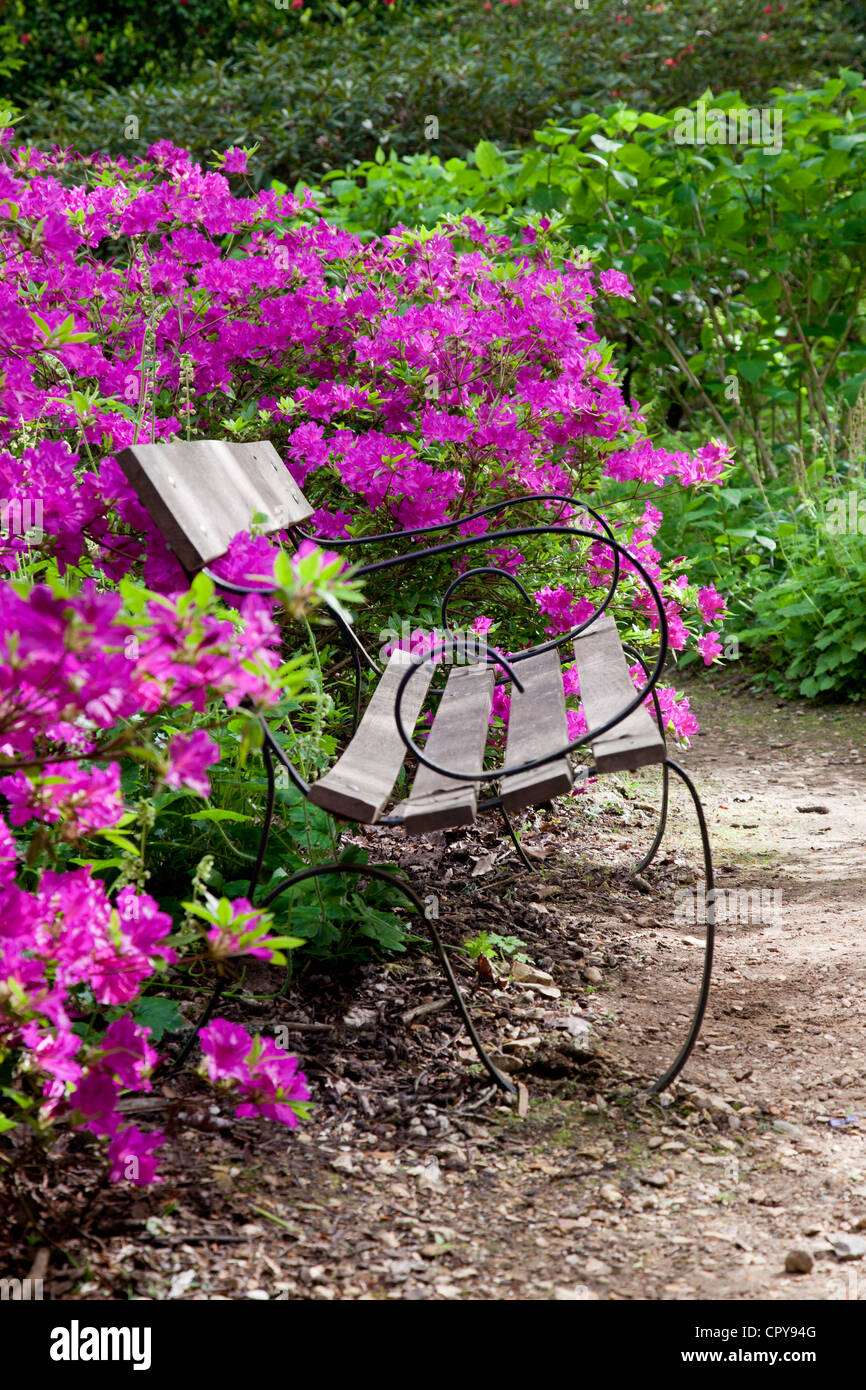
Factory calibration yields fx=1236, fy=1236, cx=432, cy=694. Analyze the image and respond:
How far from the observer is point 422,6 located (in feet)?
34.9

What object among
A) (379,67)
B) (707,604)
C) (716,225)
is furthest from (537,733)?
(379,67)

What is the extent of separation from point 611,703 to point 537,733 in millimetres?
159

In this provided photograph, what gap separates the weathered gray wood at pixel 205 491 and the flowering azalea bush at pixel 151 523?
0.09 metres

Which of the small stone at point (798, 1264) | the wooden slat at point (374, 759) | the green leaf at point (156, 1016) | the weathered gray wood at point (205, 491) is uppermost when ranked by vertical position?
the weathered gray wood at point (205, 491)

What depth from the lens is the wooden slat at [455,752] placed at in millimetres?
1968

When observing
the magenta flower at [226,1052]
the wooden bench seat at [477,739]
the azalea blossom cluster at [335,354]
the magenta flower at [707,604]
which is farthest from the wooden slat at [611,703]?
the magenta flower at [226,1052]

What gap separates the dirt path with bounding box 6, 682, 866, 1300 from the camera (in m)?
1.76

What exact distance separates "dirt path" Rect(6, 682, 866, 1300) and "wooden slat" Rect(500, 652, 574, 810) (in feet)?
1.77

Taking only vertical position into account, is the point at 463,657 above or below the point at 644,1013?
above

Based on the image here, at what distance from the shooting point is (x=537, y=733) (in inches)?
93.2

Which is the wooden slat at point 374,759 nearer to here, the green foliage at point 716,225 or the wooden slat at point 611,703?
the wooden slat at point 611,703

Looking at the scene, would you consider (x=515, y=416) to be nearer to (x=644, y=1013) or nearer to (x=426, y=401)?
(x=426, y=401)
